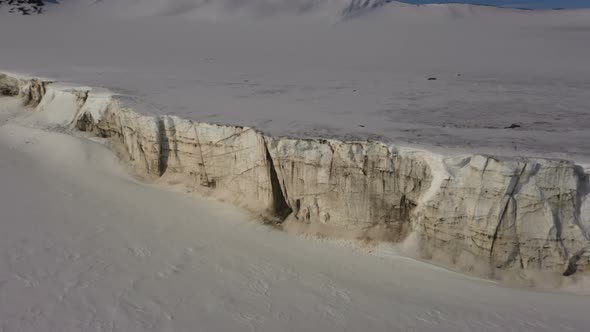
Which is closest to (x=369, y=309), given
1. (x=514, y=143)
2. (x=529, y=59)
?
(x=514, y=143)

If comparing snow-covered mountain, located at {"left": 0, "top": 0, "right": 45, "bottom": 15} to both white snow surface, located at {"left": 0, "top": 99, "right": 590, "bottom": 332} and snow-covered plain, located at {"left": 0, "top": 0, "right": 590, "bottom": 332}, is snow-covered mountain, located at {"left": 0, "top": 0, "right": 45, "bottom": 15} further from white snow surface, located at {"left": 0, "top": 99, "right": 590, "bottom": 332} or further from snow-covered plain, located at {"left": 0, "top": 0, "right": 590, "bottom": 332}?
white snow surface, located at {"left": 0, "top": 99, "right": 590, "bottom": 332}

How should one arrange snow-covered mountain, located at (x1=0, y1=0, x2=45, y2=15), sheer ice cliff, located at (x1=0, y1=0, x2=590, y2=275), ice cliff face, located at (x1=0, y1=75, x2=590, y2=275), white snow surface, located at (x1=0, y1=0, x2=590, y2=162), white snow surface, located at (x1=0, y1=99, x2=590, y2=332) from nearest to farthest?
1. white snow surface, located at (x1=0, y1=99, x2=590, y2=332)
2. ice cliff face, located at (x1=0, y1=75, x2=590, y2=275)
3. sheer ice cliff, located at (x1=0, y1=0, x2=590, y2=275)
4. white snow surface, located at (x1=0, y1=0, x2=590, y2=162)
5. snow-covered mountain, located at (x1=0, y1=0, x2=45, y2=15)

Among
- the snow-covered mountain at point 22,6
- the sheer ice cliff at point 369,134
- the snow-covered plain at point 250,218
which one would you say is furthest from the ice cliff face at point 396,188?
the snow-covered mountain at point 22,6

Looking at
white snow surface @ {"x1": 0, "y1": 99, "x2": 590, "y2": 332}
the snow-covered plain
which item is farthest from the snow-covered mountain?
white snow surface @ {"x1": 0, "y1": 99, "x2": 590, "y2": 332}

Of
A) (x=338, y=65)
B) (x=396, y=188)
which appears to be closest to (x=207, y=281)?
(x=396, y=188)

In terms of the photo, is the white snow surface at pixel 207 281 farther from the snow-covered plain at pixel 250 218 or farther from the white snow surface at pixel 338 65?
the white snow surface at pixel 338 65

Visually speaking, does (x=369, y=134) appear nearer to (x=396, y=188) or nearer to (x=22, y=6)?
(x=396, y=188)
